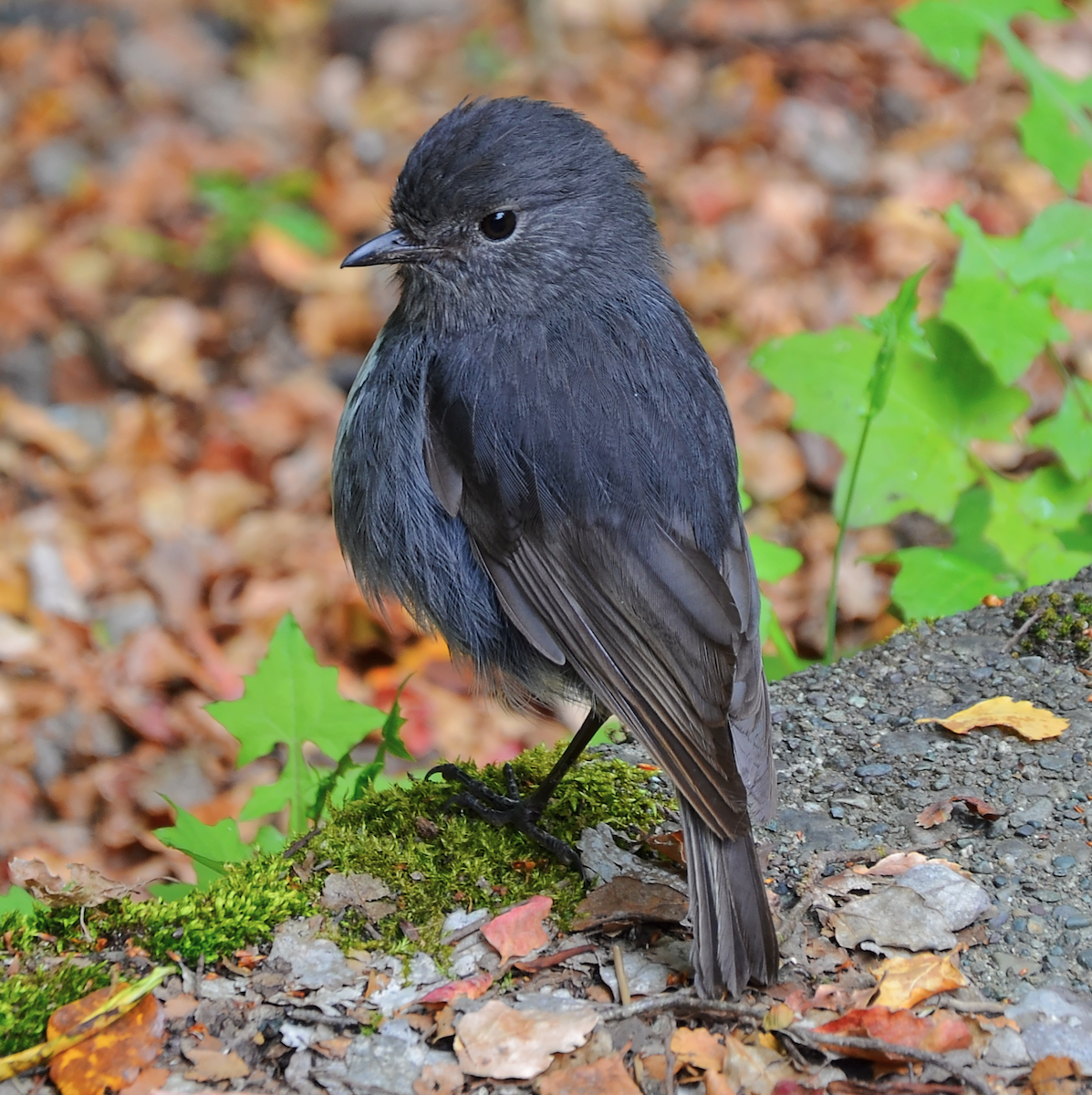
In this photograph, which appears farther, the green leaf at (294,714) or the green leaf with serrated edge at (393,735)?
the green leaf at (294,714)

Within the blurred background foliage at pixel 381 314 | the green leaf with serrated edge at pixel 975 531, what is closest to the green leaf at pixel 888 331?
the blurred background foliage at pixel 381 314

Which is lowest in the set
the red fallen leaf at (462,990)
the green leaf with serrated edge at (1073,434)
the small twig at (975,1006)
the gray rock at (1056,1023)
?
the gray rock at (1056,1023)

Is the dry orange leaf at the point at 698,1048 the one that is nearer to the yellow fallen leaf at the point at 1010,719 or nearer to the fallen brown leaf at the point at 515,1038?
the fallen brown leaf at the point at 515,1038

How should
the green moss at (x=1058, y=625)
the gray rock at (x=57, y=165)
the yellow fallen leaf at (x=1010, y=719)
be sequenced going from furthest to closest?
1. the gray rock at (x=57, y=165)
2. the green moss at (x=1058, y=625)
3. the yellow fallen leaf at (x=1010, y=719)

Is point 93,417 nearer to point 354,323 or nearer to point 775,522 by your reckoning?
point 354,323

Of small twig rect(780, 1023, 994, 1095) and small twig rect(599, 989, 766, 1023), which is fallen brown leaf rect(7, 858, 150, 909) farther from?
small twig rect(780, 1023, 994, 1095)

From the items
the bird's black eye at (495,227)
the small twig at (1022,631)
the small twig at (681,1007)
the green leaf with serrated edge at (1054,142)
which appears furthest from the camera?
the green leaf with serrated edge at (1054,142)

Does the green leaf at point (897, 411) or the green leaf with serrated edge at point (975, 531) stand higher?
the green leaf at point (897, 411)
